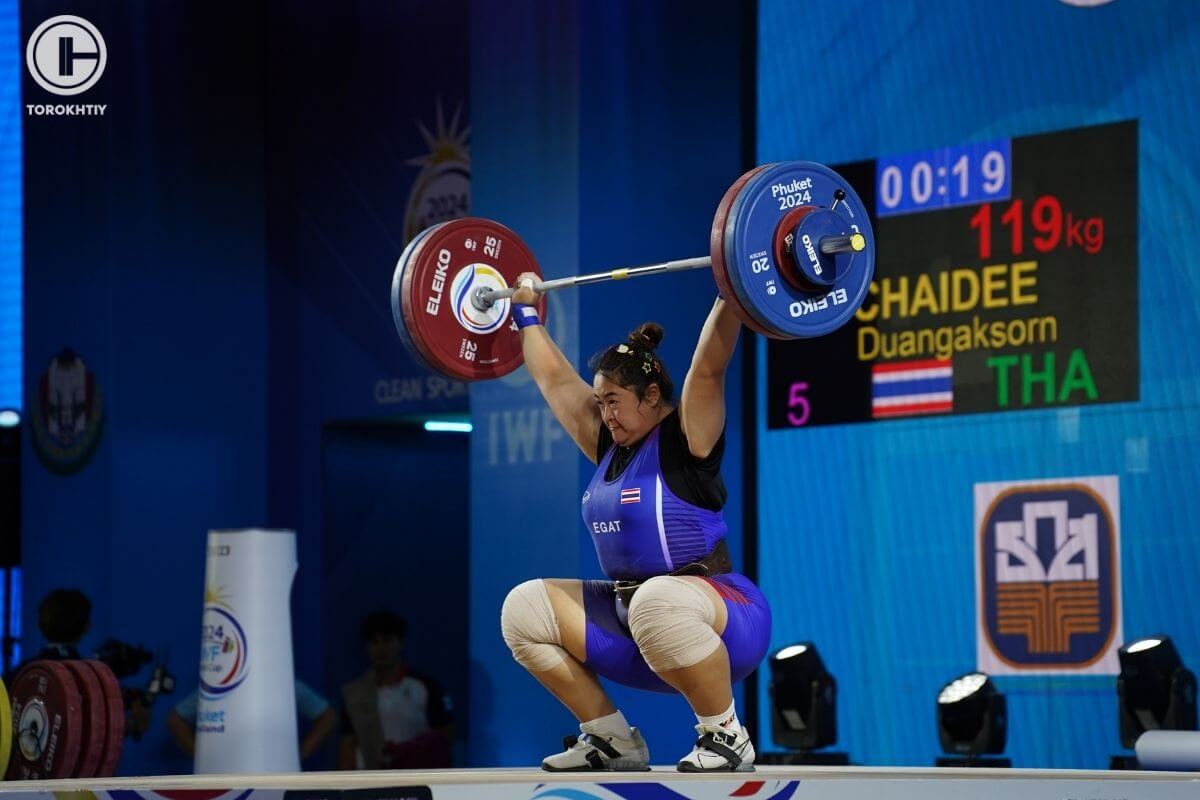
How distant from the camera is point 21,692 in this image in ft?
20.3

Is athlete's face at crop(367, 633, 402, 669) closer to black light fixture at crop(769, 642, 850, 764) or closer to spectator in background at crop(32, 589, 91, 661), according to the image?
spectator in background at crop(32, 589, 91, 661)

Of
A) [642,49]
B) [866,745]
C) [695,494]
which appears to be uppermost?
[642,49]

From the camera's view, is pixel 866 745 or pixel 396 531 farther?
pixel 396 531

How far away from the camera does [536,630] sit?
4141mm

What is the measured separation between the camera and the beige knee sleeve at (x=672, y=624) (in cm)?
388

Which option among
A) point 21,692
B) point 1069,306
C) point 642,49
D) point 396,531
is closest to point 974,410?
point 1069,306

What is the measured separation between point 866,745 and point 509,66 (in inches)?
126

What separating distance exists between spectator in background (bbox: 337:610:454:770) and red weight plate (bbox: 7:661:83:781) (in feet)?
6.54

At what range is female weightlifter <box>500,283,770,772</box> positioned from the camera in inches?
155

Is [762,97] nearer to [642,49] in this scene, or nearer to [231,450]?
[642,49]

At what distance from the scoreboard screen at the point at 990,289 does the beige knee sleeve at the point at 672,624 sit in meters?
2.50

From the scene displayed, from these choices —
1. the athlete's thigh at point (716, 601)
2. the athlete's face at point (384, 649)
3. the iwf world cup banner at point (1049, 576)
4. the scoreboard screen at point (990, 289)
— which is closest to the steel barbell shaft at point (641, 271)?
the athlete's thigh at point (716, 601)

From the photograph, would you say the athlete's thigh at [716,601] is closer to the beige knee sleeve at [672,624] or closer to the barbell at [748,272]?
the beige knee sleeve at [672,624]
